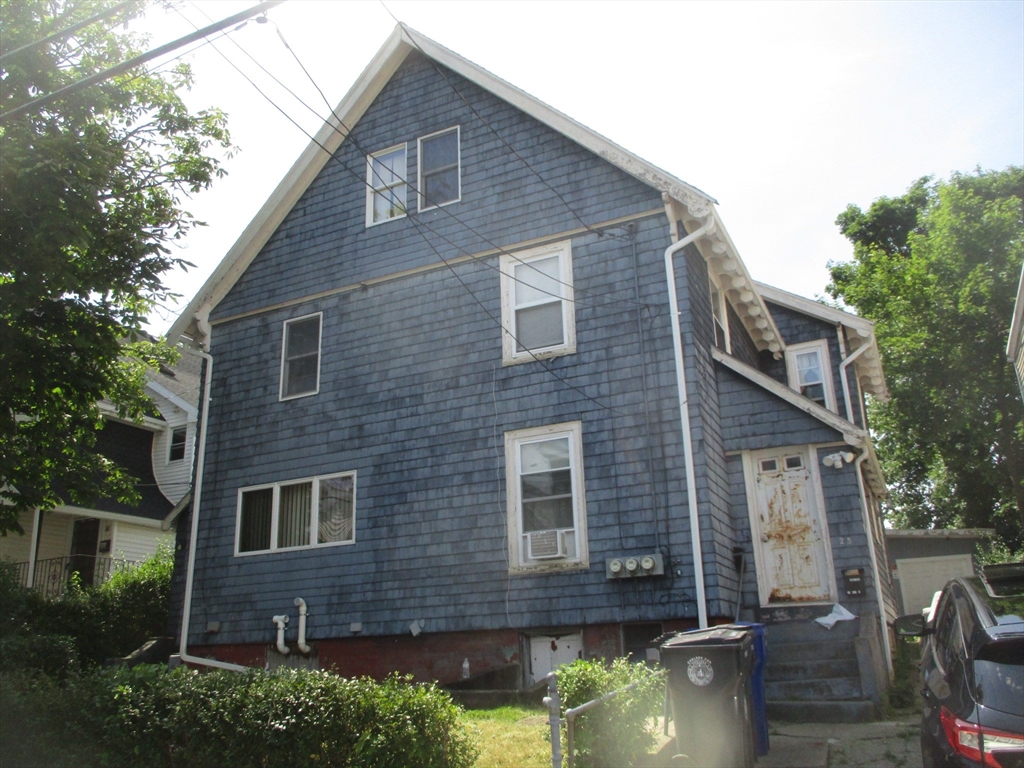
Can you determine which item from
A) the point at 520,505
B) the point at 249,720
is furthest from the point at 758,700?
the point at 520,505

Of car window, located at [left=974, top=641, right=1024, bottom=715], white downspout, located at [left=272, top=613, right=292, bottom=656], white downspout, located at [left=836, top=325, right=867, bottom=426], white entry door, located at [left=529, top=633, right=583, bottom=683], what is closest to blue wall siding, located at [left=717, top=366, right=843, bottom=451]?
white entry door, located at [left=529, top=633, right=583, bottom=683]

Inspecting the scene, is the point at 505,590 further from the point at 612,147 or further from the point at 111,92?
the point at 111,92

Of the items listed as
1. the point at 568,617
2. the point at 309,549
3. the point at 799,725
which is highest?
Answer: the point at 309,549

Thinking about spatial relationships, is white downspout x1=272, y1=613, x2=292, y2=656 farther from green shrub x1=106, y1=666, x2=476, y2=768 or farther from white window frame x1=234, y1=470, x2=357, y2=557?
green shrub x1=106, y1=666, x2=476, y2=768

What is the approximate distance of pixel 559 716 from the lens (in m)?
7.01

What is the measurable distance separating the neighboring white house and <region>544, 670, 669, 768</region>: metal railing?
50.7 ft

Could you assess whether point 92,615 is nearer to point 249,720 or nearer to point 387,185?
point 387,185

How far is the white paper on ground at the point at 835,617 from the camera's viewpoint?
11.7 m

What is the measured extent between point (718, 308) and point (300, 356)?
7.06 metres

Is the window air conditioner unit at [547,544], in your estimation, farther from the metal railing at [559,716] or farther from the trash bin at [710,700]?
the trash bin at [710,700]

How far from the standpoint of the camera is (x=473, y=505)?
13055 mm

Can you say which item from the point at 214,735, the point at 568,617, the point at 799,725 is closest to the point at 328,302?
Result: the point at 568,617

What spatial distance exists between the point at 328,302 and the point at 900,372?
2188cm

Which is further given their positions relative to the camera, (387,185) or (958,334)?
(958,334)
